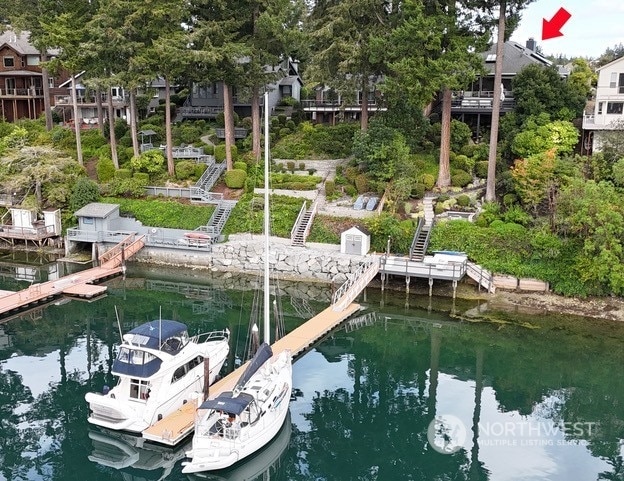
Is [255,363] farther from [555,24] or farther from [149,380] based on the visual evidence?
[555,24]

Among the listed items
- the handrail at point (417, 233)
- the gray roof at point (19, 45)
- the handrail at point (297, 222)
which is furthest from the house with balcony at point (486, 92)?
the gray roof at point (19, 45)

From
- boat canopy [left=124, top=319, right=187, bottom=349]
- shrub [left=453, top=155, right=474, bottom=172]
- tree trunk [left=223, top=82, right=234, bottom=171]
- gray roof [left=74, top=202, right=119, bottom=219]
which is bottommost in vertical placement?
boat canopy [left=124, top=319, right=187, bottom=349]

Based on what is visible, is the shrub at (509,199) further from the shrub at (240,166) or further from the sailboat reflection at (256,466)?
the sailboat reflection at (256,466)

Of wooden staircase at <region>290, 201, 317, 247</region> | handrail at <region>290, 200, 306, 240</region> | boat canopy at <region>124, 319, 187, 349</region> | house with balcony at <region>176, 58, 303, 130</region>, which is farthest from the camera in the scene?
house with balcony at <region>176, 58, 303, 130</region>

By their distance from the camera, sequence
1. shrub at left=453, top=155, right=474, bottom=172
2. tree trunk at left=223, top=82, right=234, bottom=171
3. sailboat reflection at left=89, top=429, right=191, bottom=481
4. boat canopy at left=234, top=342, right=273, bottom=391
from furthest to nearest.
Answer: tree trunk at left=223, top=82, right=234, bottom=171 → shrub at left=453, top=155, right=474, bottom=172 → boat canopy at left=234, top=342, right=273, bottom=391 → sailboat reflection at left=89, top=429, right=191, bottom=481

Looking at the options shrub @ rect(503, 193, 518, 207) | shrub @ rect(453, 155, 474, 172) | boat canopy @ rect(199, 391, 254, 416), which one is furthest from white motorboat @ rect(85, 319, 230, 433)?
shrub @ rect(453, 155, 474, 172)

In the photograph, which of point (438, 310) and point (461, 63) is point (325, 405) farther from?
point (461, 63)

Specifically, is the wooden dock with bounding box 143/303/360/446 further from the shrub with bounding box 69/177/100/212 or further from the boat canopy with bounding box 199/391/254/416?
the shrub with bounding box 69/177/100/212
